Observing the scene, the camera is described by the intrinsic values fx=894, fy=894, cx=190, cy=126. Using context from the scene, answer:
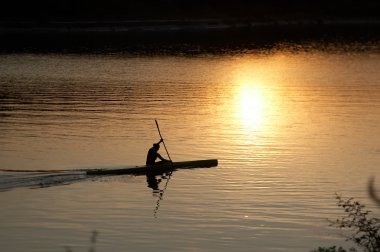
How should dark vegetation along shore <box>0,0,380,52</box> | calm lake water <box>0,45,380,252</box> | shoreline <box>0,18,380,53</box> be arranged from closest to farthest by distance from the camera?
calm lake water <box>0,45,380,252</box> < shoreline <box>0,18,380,53</box> < dark vegetation along shore <box>0,0,380,52</box>

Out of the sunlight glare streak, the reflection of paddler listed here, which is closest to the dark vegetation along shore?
the sunlight glare streak

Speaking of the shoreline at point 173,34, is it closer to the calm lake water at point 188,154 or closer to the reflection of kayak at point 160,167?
the calm lake water at point 188,154

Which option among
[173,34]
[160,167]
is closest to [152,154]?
[160,167]

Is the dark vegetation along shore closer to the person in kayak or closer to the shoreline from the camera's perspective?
the shoreline

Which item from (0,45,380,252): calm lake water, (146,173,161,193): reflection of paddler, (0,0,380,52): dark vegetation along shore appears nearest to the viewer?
(0,45,380,252): calm lake water

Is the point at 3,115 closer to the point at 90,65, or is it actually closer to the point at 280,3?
the point at 90,65

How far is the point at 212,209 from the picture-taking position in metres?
28.0

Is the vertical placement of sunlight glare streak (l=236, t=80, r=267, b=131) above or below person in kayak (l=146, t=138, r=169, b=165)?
above

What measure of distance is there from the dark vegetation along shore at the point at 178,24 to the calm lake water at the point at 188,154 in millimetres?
26919

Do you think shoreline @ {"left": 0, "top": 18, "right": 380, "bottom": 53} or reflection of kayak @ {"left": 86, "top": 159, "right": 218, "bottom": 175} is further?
shoreline @ {"left": 0, "top": 18, "right": 380, "bottom": 53}

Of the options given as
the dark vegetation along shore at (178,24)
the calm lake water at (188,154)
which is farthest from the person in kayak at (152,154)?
the dark vegetation along shore at (178,24)

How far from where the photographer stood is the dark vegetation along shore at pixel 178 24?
9631 cm

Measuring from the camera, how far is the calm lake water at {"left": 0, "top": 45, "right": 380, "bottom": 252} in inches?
1005

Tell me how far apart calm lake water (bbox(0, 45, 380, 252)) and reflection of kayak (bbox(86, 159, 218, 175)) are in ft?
0.85
